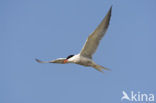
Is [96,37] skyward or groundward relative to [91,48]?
skyward

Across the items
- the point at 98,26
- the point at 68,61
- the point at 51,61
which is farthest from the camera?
the point at 51,61

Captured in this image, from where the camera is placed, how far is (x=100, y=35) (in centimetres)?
1106

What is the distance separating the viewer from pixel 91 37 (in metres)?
11.0

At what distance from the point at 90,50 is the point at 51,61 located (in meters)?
1.74

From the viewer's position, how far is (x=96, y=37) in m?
11.1

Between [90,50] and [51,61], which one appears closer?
[90,50]

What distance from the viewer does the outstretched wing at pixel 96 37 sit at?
1097cm

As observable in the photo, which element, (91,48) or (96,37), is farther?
(91,48)

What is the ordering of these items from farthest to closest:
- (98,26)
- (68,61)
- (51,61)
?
(51,61), (68,61), (98,26)

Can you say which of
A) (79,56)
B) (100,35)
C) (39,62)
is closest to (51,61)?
(39,62)

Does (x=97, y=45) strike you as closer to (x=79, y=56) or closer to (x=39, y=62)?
(x=79, y=56)

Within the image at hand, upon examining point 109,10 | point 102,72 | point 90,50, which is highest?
point 109,10

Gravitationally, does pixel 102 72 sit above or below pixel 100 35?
below

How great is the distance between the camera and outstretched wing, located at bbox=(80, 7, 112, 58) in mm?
10969
